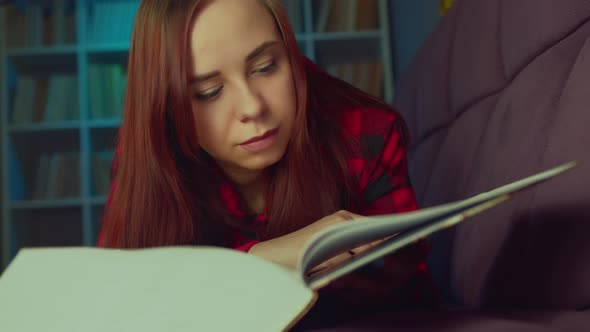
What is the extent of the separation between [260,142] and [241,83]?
0.29 feet

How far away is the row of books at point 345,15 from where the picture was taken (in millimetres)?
2959

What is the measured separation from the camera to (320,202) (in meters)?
0.91

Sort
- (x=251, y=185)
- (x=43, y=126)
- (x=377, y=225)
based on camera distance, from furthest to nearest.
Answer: (x=43, y=126), (x=251, y=185), (x=377, y=225)

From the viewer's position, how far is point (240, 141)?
2.68 feet

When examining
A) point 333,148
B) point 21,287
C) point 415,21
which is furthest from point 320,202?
point 415,21

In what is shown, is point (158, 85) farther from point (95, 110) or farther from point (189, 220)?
point (95, 110)

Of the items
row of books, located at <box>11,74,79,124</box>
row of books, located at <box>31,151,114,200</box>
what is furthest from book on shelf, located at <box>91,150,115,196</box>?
row of books, located at <box>11,74,79,124</box>

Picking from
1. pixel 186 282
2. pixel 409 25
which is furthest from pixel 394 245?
pixel 409 25

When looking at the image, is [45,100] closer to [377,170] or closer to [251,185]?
[251,185]

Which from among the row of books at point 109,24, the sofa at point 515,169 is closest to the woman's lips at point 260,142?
the sofa at point 515,169

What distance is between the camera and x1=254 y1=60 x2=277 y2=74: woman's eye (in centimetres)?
81

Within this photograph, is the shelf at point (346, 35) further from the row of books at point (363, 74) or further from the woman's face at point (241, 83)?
the woman's face at point (241, 83)

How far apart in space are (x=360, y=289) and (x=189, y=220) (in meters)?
0.33

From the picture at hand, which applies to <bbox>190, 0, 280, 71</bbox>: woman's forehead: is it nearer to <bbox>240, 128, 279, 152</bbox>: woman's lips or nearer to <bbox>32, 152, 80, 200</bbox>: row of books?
<bbox>240, 128, 279, 152</bbox>: woman's lips
